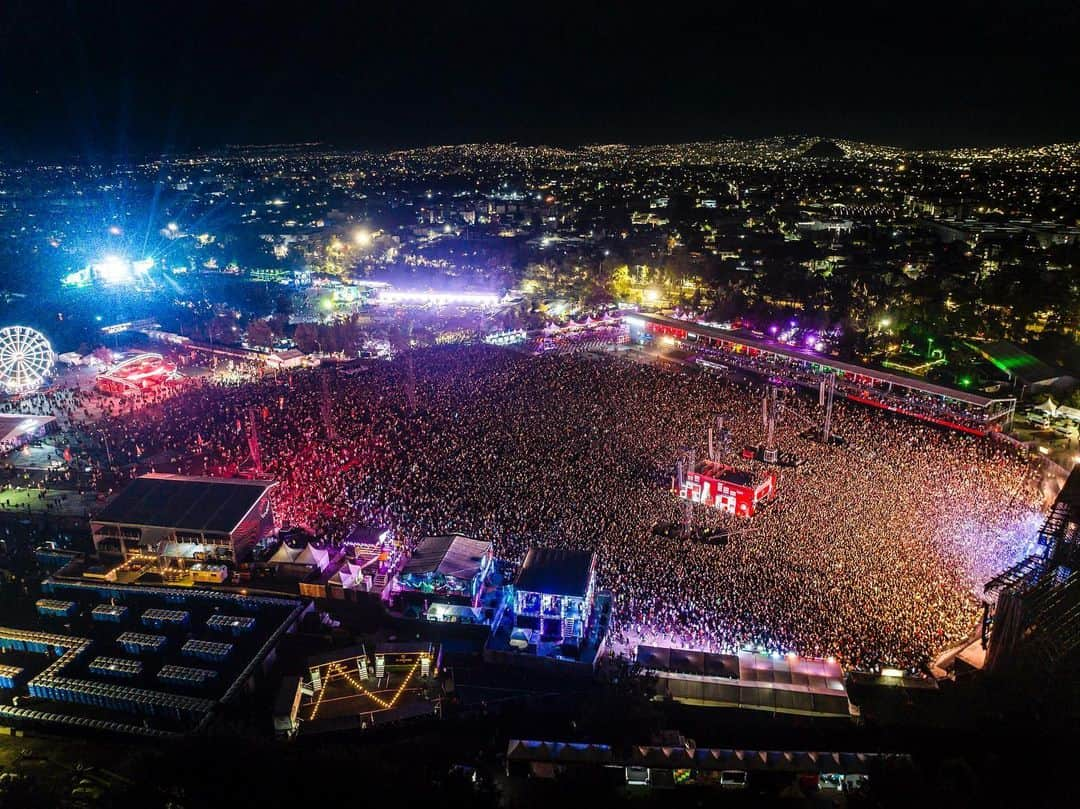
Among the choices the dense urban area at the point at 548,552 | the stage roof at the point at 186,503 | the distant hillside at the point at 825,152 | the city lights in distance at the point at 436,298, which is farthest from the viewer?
the distant hillside at the point at 825,152

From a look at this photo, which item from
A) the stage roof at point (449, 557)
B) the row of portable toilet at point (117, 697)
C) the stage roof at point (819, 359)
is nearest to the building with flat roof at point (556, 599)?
the stage roof at point (449, 557)

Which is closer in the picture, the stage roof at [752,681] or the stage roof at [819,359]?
A: the stage roof at [752,681]

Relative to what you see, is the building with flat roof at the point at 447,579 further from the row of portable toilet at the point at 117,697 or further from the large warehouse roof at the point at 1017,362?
the large warehouse roof at the point at 1017,362

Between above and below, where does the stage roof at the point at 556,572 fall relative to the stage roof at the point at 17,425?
above

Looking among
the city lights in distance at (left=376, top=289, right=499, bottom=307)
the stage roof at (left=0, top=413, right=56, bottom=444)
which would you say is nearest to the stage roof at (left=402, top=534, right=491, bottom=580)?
the stage roof at (left=0, top=413, right=56, bottom=444)

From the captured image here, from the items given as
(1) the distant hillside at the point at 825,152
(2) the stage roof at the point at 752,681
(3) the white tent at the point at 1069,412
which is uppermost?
(1) the distant hillside at the point at 825,152

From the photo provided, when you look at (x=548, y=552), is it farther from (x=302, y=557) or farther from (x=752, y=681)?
(x=302, y=557)

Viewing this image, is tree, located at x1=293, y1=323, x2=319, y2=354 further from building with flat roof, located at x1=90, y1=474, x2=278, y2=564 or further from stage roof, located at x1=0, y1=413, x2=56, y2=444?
building with flat roof, located at x1=90, y1=474, x2=278, y2=564

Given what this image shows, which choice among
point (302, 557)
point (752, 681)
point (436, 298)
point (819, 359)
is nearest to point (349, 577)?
point (302, 557)
